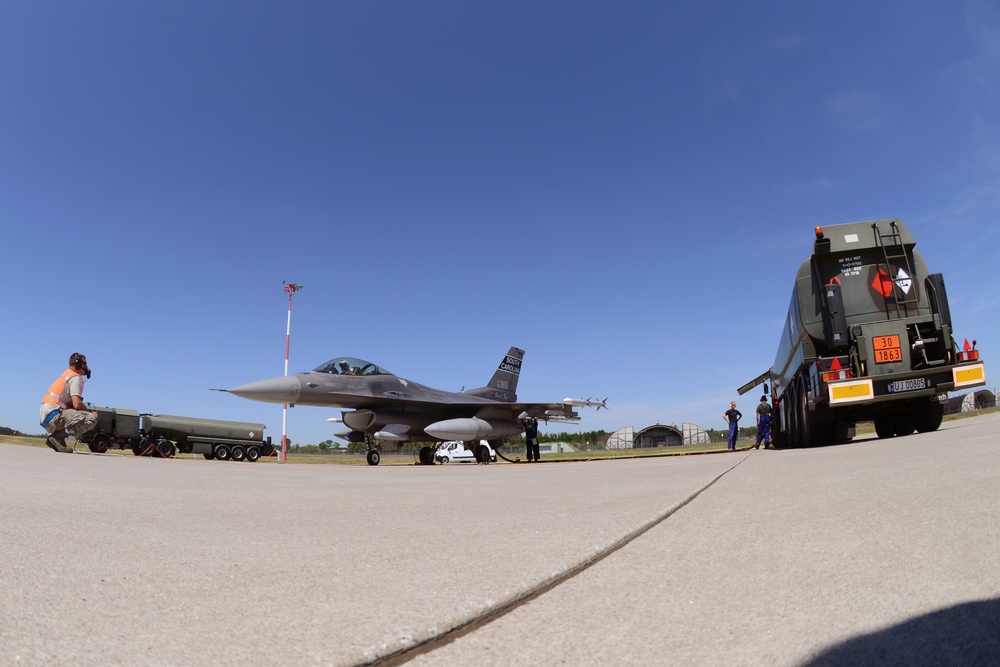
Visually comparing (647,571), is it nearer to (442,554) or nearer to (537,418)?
(442,554)

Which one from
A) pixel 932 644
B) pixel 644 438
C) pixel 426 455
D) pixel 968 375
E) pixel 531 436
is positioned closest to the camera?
pixel 932 644

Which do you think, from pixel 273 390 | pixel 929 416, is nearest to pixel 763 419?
pixel 929 416

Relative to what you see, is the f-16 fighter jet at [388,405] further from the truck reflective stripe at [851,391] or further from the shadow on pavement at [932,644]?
the shadow on pavement at [932,644]

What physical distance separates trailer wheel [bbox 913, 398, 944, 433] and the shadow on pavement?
1130 cm

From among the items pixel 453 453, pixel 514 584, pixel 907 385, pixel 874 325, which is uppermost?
pixel 874 325

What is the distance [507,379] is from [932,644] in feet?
68.6

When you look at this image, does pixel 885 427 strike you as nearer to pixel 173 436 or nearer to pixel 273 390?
pixel 273 390

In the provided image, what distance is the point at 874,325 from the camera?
9.13m

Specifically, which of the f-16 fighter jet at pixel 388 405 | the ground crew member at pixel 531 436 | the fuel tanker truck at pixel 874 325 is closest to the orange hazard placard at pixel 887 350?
the fuel tanker truck at pixel 874 325

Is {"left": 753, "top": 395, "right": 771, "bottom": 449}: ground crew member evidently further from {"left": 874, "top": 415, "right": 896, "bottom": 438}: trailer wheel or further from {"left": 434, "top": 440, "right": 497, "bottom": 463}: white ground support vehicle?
{"left": 434, "top": 440, "right": 497, "bottom": 463}: white ground support vehicle

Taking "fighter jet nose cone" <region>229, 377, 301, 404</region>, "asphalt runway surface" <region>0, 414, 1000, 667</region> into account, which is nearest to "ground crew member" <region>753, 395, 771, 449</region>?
"fighter jet nose cone" <region>229, 377, 301, 404</region>

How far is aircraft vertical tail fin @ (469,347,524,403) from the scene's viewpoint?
69.8ft

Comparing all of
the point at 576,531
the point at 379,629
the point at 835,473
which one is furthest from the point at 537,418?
the point at 379,629

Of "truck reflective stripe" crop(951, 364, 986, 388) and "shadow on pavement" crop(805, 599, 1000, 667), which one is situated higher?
"truck reflective stripe" crop(951, 364, 986, 388)
